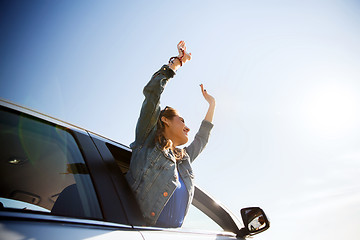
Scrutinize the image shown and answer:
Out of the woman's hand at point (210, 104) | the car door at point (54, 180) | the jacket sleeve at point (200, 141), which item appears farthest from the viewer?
the woman's hand at point (210, 104)

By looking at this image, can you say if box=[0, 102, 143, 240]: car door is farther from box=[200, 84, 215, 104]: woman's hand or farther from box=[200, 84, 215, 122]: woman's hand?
box=[200, 84, 215, 104]: woman's hand

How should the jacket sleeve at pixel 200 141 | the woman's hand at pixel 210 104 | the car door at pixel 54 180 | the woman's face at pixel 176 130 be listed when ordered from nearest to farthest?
the car door at pixel 54 180 < the woman's face at pixel 176 130 < the jacket sleeve at pixel 200 141 < the woman's hand at pixel 210 104

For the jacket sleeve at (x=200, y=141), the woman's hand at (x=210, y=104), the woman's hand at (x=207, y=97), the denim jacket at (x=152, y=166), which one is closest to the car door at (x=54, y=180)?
the denim jacket at (x=152, y=166)

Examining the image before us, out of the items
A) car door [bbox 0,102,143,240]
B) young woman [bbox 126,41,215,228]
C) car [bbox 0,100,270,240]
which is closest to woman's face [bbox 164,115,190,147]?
young woman [bbox 126,41,215,228]

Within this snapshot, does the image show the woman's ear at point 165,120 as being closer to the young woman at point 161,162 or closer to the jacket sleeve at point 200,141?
the young woman at point 161,162

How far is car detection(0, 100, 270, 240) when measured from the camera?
79cm

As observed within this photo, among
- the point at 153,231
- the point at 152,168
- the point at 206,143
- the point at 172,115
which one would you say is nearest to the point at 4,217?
the point at 153,231

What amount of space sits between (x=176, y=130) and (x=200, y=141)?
1.53 ft

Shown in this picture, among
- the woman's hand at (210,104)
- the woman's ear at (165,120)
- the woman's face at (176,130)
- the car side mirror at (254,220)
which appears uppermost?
the woman's hand at (210,104)

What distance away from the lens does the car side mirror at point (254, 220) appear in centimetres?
178

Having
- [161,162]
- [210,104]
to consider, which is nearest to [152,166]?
[161,162]

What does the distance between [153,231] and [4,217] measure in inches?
24.7

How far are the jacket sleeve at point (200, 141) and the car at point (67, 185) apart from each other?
765mm

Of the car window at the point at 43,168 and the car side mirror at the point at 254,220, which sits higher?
the car window at the point at 43,168
